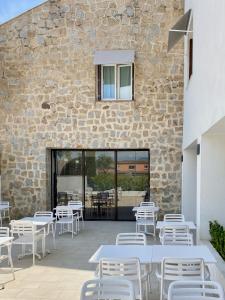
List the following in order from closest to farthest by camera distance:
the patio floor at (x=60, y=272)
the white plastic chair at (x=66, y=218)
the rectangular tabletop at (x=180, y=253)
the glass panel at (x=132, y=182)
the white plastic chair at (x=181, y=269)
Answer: the white plastic chair at (x=181, y=269) < the rectangular tabletop at (x=180, y=253) < the patio floor at (x=60, y=272) < the white plastic chair at (x=66, y=218) < the glass panel at (x=132, y=182)

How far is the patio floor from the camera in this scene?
5797 mm

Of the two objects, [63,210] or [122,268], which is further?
[63,210]

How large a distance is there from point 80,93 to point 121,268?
8.91 meters

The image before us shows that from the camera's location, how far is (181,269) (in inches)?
174

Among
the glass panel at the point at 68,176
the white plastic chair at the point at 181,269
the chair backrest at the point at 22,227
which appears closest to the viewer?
the white plastic chair at the point at 181,269

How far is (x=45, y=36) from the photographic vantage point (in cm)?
1283

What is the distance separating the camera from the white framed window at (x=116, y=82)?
12.8 meters

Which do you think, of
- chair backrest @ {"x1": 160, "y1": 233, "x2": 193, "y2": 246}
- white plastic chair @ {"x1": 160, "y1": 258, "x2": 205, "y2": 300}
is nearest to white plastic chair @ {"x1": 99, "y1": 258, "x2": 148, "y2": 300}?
white plastic chair @ {"x1": 160, "y1": 258, "x2": 205, "y2": 300}

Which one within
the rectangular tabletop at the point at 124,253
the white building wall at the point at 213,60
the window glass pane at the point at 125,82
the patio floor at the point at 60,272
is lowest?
the patio floor at the point at 60,272

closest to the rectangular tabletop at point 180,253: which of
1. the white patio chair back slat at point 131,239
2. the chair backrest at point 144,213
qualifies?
the white patio chair back slat at point 131,239

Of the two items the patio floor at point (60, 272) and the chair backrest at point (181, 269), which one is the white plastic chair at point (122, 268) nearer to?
the chair backrest at point (181, 269)

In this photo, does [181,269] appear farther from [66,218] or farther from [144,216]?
[66,218]

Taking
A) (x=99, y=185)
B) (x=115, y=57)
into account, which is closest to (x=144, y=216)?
(x=99, y=185)

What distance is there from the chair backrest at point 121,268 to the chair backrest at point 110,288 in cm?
99
